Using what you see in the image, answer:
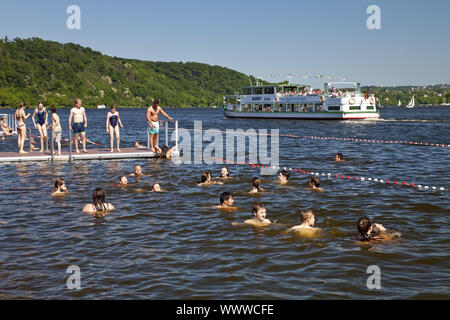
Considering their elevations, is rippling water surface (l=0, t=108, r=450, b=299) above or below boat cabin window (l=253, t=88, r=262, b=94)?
below

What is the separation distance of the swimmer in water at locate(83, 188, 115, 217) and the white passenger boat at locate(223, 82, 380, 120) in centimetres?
6302

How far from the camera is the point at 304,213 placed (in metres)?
10.9

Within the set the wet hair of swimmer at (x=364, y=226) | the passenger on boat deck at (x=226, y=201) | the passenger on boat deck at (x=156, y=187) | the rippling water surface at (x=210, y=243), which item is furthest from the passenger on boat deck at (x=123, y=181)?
the wet hair of swimmer at (x=364, y=226)

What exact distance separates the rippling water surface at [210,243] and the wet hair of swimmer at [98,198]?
55 centimetres

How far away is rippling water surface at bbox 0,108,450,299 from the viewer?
7699mm

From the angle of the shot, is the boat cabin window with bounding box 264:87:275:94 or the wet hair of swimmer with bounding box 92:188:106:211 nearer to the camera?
the wet hair of swimmer with bounding box 92:188:106:211

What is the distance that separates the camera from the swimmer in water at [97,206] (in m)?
12.5

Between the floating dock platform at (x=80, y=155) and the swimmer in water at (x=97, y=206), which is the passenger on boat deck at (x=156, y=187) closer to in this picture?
the swimmer in water at (x=97, y=206)

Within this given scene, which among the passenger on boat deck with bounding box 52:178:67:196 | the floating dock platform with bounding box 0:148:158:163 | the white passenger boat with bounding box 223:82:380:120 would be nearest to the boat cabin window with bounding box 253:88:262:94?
the white passenger boat with bounding box 223:82:380:120

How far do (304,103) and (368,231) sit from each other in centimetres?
6872

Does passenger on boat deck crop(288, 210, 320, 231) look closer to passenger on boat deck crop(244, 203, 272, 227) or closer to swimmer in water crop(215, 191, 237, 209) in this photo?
passenger on boat deck crop(244, 203, 272, 227)

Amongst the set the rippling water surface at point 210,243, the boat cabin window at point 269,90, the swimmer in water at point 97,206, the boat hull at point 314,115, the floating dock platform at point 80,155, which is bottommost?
the rippling water surface at point 210,243
